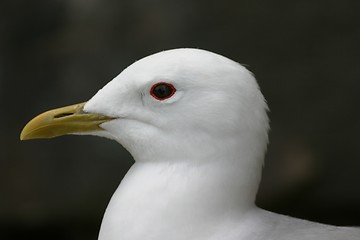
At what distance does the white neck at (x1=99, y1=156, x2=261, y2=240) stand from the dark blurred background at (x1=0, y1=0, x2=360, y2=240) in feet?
5.31

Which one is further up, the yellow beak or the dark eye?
the yellow beak

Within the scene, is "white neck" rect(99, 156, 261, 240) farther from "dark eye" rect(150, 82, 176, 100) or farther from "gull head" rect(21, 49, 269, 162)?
"dark eye" rect(150, 82, 176, 100)

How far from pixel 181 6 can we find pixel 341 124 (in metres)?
0.83

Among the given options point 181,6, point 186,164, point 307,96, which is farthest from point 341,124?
point 186,164

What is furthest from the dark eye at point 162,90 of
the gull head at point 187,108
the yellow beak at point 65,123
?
the yellow beak at point 65,123

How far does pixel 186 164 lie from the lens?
147cm

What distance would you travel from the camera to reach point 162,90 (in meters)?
1.48

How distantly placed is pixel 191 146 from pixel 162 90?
0.12 meters

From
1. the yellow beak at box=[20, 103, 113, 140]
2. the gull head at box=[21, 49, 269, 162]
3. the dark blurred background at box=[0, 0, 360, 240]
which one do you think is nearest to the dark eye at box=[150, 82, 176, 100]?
the gull head at box=[21, 49, 269, 162]

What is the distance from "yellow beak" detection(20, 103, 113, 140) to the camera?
1.55m

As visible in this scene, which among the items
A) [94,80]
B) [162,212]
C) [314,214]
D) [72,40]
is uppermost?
[72,40]

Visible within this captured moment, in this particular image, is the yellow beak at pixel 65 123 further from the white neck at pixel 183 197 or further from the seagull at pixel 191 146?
the white neck at pixel 183 197

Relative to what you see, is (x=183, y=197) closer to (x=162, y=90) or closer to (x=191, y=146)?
(x=191, y=146)

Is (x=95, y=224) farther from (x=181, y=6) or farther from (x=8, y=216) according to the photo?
(x=181, y=6)
